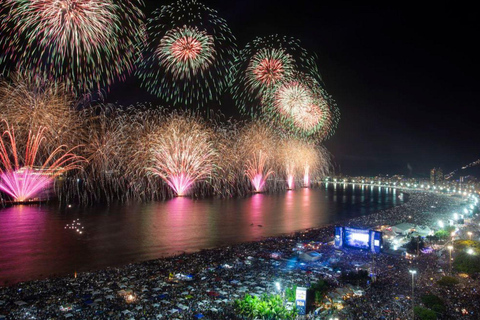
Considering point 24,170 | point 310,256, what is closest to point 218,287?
point 310,256

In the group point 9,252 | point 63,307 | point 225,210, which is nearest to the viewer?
point 63,307

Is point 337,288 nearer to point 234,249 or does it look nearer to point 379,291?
point 379,291

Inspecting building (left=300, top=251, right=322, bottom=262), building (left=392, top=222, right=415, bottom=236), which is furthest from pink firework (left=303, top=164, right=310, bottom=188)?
building (left=300, top=251, right=322, bottom=262)

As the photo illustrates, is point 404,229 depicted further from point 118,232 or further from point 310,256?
point 118,232

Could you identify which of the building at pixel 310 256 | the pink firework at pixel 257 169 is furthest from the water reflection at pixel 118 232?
the pink firework at pixel 257 169

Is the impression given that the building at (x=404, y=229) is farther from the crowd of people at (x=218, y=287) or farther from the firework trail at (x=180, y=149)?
the firework trail at (x=180, y=149)

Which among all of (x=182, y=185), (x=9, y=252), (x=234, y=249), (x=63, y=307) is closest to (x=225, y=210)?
(x=182, y=185)
